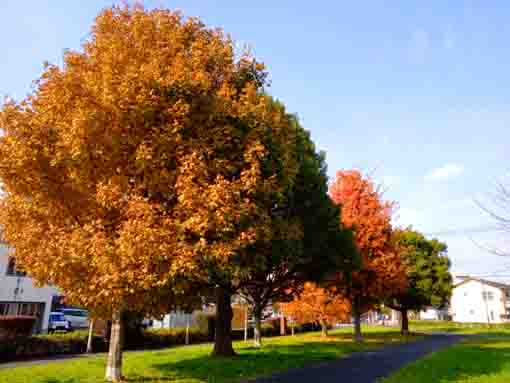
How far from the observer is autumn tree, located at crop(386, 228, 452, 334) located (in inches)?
1679

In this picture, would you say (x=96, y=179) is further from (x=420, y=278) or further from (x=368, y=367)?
(x=420, y=278)

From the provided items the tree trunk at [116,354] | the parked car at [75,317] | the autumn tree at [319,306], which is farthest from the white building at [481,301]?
the tree trunk at [116,354]

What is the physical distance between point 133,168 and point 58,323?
33.0 m

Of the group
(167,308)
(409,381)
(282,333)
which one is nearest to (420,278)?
(282,333)

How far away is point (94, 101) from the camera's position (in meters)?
10.2

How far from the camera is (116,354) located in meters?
11.9

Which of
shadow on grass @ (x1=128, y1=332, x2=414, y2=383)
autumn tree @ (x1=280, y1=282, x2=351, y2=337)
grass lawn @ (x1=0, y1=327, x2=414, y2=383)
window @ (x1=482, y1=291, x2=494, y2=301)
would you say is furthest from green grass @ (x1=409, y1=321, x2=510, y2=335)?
grass lawn @ (x1=0, y1=327, x2=414, y2=383)

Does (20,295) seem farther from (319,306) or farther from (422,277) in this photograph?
(422,277)

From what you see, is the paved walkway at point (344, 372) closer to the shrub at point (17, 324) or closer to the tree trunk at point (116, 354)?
the tree trunk at point (116, 354)

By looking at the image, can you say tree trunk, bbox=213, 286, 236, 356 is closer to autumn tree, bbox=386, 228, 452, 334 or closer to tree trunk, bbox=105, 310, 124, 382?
tree trunk, bbox=105, 310, 124, 382

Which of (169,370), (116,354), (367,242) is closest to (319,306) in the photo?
(367,242)

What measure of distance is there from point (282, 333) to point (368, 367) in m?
30.4

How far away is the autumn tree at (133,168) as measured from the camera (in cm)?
909

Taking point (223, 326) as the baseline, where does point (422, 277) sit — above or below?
above
